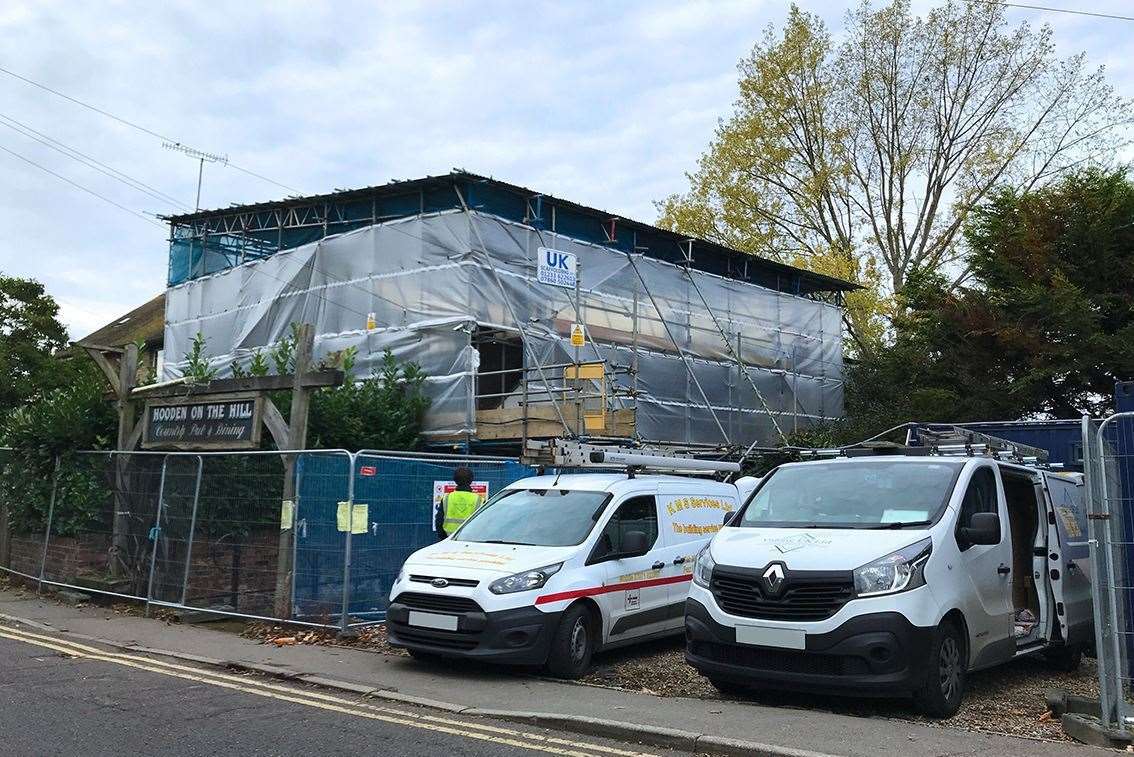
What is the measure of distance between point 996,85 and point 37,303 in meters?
29.1

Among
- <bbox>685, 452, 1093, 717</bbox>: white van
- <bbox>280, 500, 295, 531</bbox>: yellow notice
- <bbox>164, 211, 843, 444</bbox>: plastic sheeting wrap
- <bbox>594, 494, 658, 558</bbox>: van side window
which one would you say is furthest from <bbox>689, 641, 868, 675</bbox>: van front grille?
<bbox>164, 211, 843, 444</bbox>: plastic sheeting wrap

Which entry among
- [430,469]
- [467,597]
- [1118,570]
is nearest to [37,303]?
[430,469]

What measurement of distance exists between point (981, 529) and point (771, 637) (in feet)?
5.91

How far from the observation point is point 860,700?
747 cm

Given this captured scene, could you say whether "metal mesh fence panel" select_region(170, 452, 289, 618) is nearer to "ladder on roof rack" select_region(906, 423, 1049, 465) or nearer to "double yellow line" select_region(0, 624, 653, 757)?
"double yellow line" select_region(0, 624, 653, 757)

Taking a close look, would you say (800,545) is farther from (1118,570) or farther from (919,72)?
(919,72)

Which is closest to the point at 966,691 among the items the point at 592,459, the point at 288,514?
the point at 592,459

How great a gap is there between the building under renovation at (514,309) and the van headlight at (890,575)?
9147 mm

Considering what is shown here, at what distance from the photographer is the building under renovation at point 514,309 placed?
1725 cm

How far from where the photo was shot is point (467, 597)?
326 inches

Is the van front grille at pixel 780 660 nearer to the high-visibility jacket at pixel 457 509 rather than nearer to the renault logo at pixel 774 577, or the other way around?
the renault logo at pixel 774 577

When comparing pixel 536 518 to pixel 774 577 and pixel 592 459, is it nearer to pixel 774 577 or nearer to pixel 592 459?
pixel 592 459

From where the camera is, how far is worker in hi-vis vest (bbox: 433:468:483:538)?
10.9m

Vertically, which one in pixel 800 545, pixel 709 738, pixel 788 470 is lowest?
pixel 709 738
